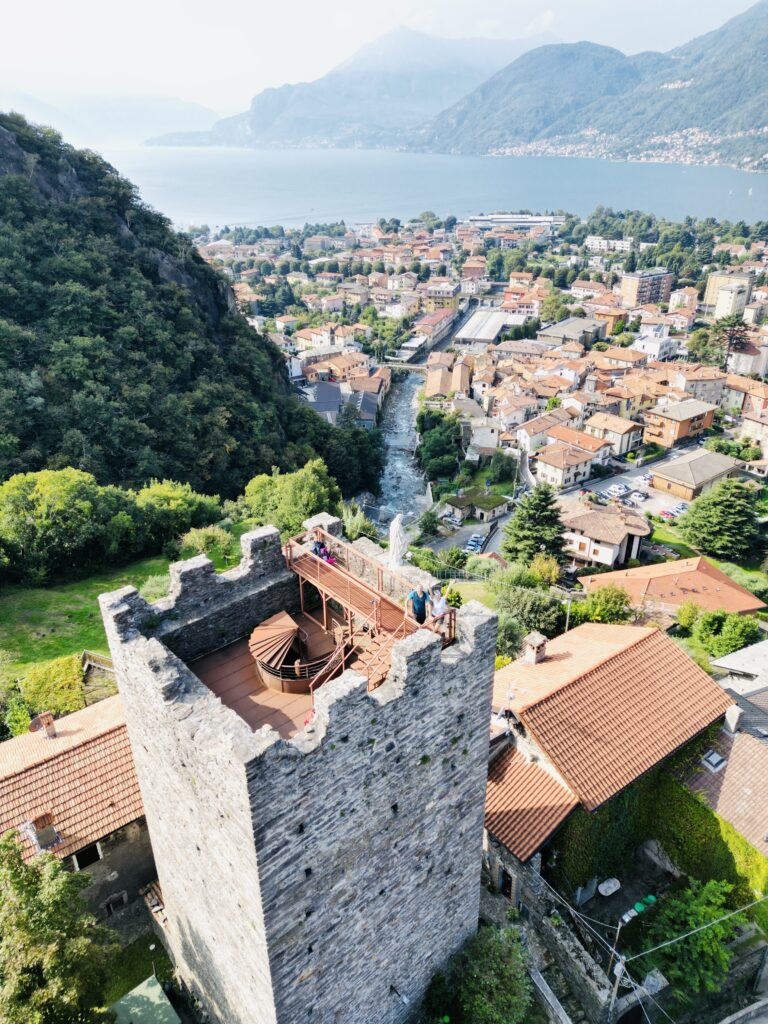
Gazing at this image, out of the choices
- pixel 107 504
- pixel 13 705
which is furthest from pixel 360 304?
pixel 13 705

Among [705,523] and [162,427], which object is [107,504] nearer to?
[162,427]

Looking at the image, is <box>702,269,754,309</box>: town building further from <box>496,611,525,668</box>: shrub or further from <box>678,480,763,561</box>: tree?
<box>496,611,525,668</box>: shrub

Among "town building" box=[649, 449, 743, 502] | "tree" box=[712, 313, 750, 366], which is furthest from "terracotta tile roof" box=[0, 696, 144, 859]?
"tree" box=[712, 313, 750, 366]

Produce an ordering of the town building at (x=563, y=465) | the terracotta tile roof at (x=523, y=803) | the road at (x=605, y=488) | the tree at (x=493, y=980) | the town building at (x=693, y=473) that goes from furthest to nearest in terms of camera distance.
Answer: the town building at (x=563, y=465) < the town building at (x=693, y=473) < the road at (x=605, y=488) < the terracotta tile roof at (x=523, y=803) < the tree at (x=493, y=980)

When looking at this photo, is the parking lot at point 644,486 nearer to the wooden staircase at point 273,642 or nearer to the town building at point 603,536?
the town building at point 603,536

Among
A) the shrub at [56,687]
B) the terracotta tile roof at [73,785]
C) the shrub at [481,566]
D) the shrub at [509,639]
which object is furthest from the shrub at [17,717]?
the shrub at [481,566]
